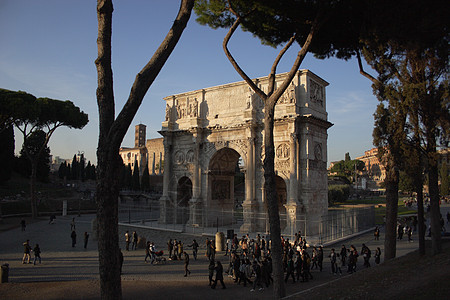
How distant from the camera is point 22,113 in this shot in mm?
26047

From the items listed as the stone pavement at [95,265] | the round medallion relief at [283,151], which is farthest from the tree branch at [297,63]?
the round medallion relief at [283,151]

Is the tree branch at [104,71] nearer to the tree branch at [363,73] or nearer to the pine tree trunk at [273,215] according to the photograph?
the pine tree trunk at [273,215]

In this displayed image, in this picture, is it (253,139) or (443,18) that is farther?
(253,139)

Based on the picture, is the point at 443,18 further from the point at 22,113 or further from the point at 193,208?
the point at 22,113

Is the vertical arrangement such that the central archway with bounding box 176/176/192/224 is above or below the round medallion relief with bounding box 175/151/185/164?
below

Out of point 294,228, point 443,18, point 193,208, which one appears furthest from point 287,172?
point 443,18

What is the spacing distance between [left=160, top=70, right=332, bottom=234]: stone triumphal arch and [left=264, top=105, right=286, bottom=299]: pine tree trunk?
11.3 m

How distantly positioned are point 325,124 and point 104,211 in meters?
18.1

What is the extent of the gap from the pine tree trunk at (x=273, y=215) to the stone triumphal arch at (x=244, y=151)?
37.1 ft

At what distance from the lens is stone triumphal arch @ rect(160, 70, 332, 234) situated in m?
19.8

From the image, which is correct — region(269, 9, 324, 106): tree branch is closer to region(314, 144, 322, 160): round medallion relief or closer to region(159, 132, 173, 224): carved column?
region(314, 144, 322, 160): round medallion relief

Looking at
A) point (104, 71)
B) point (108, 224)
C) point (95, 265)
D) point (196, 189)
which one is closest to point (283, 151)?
point (196, 189)

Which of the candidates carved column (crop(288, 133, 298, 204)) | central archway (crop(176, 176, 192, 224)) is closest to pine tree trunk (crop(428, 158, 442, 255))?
carved column (crop(288, 133, 298, 204))

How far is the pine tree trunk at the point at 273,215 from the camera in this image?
769cm
